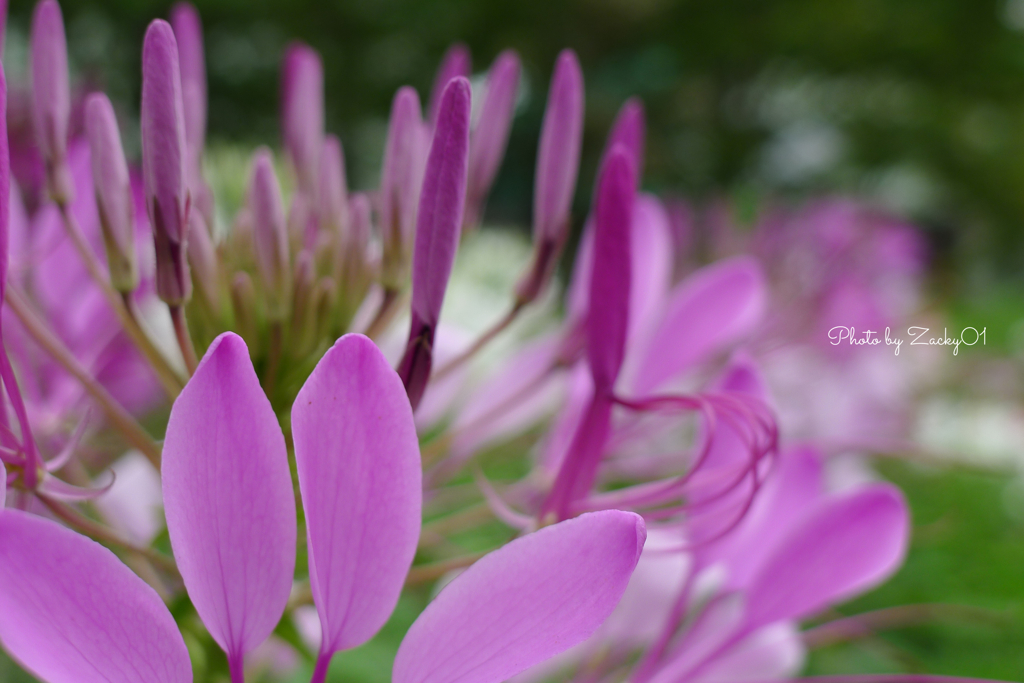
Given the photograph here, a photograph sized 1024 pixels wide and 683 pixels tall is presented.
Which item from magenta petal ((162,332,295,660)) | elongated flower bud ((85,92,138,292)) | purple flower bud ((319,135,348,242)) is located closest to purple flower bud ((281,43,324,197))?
purple flower bud ((319,135,348,242))

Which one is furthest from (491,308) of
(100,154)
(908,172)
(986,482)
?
(908,172)

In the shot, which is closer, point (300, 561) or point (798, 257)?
point (300, 561)

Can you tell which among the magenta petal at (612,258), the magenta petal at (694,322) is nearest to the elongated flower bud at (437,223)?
the magenta petal at (612,258)

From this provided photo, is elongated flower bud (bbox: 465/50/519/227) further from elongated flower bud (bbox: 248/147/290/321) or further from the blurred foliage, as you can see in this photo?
A: the blurred foliage

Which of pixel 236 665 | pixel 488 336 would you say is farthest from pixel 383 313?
pixel 236 665

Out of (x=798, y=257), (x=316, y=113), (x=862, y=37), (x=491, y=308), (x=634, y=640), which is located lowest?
(x=491, y=308)

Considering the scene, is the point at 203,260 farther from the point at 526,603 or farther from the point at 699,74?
the point at 699,74

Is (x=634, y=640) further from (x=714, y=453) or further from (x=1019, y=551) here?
(x=1019, y=551)
